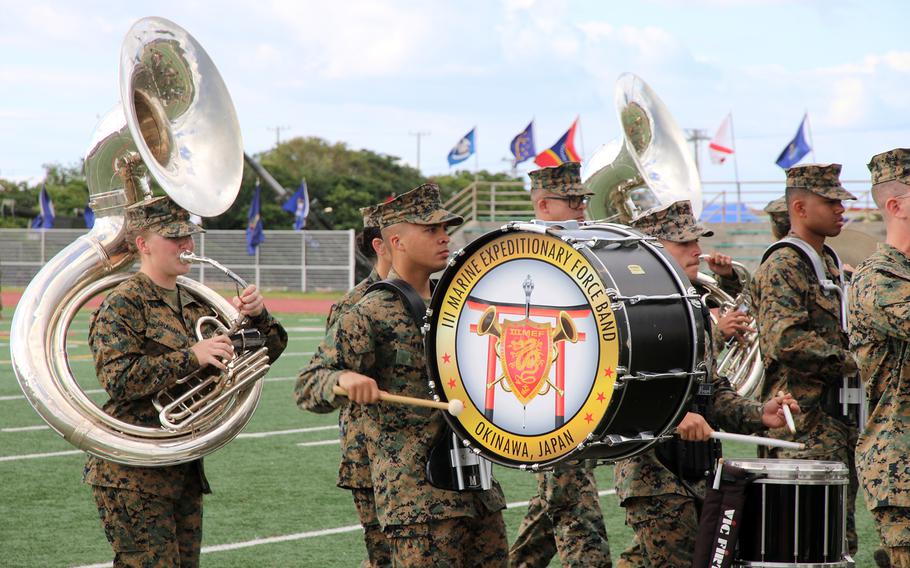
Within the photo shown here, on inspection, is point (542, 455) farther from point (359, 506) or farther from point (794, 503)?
point (359, 506)

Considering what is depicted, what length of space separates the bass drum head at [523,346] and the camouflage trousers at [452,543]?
1.04ft

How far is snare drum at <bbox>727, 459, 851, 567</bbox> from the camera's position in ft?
13.5

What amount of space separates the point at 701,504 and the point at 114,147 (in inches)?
119

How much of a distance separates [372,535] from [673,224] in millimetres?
1911

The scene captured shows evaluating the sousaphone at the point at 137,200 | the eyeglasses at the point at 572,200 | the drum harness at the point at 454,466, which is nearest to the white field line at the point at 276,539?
the sousaphone at the point at 137,200

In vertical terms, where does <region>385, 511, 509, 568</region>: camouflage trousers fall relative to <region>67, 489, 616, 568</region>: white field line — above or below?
above

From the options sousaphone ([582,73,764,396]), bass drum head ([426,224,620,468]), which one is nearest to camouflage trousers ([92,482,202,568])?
bass drum head ([426,224,620,468])

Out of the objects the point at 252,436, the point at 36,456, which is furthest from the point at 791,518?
the point at 252,436

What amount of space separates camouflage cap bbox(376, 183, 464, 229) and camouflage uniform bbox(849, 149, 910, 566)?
1.46 metres

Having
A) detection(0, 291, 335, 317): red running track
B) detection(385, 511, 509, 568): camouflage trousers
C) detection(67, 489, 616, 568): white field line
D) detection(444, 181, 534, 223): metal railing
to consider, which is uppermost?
detection(444, 181, 534, 223): metal railing

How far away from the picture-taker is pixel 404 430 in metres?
4.14

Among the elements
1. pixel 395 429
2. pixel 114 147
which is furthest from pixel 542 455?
pixel 114 147

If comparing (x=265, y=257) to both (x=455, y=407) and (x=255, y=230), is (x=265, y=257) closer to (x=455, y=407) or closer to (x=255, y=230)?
(x=255, y=230)

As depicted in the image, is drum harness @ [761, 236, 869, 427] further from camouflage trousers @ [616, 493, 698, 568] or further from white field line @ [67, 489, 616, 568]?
white field line @ [67, 489, 616, 568]
